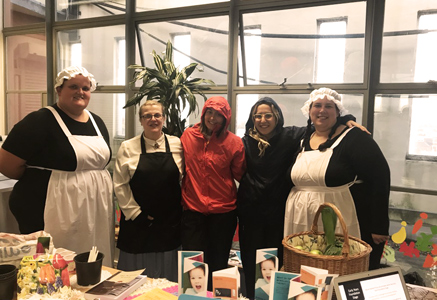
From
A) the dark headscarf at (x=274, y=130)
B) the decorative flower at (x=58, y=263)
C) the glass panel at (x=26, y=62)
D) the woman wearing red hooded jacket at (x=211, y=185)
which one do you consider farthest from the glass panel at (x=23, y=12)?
the decorative flower at (x=58, y=263)

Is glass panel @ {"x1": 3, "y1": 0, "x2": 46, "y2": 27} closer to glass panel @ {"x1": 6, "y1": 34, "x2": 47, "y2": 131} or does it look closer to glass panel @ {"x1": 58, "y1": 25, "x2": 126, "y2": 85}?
glass panel @ {"x1": 6, "y1": 34, "x2": 47, "y2": 131}

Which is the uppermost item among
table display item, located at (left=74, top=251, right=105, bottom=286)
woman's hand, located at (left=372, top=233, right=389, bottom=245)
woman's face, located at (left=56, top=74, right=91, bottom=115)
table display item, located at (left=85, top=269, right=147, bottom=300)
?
woman's face, located at (left=56, top=74, right=91, bottom=115)

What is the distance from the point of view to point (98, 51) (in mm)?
4281

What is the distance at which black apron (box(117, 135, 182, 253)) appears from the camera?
2.23 meters

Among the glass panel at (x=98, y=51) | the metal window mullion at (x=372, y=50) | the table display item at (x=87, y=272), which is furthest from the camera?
the glass panel at (x=98, y=51)

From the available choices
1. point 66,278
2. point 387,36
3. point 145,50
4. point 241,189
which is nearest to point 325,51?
point 387,36

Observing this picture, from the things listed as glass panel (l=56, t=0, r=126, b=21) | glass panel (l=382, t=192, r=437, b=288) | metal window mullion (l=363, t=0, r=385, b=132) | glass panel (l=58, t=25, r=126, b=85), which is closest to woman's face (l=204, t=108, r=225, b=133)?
metal window mullion (l=363, t=0, r=385, b=132)

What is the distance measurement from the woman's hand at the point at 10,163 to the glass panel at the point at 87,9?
8.03ft

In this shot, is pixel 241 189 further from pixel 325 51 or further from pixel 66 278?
pixel 325 51

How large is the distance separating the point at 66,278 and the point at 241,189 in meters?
1.31

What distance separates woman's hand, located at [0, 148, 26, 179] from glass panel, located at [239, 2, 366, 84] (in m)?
2.18

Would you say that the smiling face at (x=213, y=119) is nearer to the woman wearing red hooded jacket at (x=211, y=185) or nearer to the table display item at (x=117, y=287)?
the woman wearing red hooded jacket at (x=211, y=185)

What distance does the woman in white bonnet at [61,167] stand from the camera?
1.99 metres

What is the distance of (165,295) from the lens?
1.31 metres
